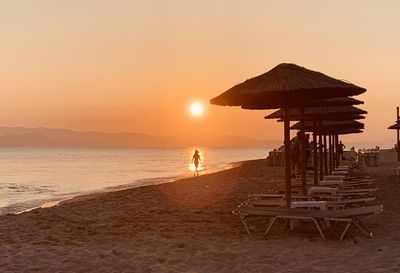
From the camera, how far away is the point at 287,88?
7.87 meters

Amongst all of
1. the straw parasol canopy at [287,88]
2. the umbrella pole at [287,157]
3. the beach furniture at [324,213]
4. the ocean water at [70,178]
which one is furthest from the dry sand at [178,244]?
the ocean water at [70,178]

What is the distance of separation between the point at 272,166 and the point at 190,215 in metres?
21.8

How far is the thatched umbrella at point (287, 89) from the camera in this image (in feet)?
26.1

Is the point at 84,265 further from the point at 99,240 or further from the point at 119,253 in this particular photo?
the point at 99,240

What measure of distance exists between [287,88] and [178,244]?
2.95m

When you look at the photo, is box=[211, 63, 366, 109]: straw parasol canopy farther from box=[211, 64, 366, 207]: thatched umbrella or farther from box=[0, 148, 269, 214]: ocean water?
box=[0, 148, 269, 214]: ocean water

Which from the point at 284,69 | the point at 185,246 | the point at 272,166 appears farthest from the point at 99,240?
the point at 272,166

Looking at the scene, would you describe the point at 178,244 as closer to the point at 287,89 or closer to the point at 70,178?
the point at 287,89

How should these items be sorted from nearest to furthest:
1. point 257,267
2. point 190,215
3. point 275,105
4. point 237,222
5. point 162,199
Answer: point 257,267 < point 275,105 < point 237,222 < point 190,215 < point 162,199

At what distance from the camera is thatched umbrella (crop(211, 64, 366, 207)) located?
26.1ft

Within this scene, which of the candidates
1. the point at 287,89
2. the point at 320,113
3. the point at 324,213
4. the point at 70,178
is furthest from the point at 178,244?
the point at 70,178

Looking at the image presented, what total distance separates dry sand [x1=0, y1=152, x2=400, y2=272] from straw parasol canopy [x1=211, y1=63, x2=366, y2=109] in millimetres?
2275

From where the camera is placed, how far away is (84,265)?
6.94 m

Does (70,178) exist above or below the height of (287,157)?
below
